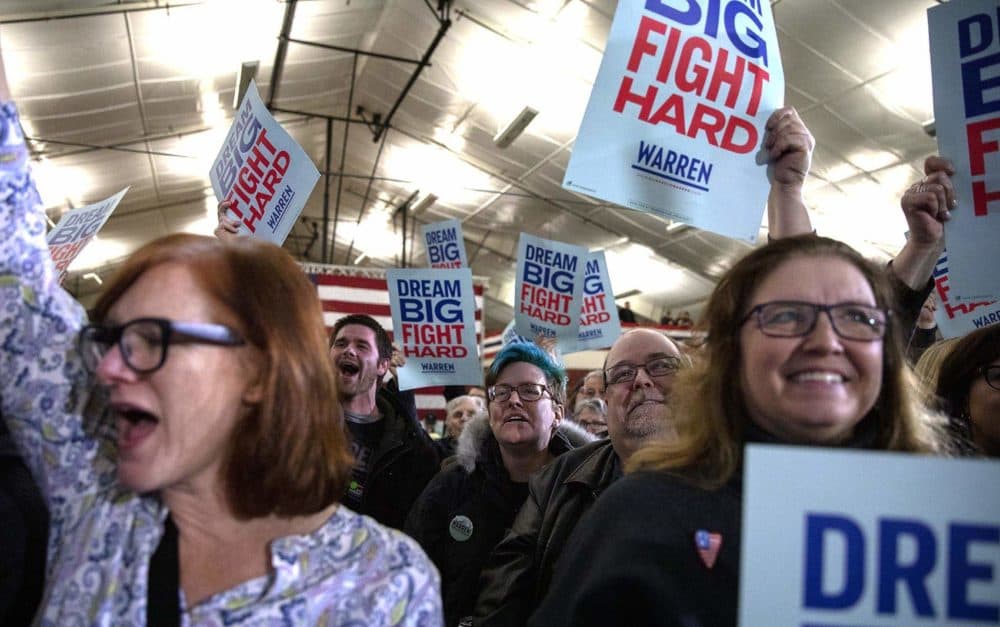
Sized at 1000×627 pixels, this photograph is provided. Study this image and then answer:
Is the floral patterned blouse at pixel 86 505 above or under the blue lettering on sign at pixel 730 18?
under

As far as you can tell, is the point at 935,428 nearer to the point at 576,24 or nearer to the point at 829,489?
the point at 829,489

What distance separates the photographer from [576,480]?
2266 mm

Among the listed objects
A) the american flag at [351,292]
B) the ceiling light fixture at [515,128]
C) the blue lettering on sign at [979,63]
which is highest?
the ceiling light fixture at [515,128]

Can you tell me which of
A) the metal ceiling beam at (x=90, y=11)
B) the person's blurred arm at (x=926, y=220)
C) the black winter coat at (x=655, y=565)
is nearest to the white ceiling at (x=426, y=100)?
the metal ceiling beam at (x=90, y=11)

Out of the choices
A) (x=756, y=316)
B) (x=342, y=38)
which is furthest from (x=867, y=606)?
(x=342, y=38)

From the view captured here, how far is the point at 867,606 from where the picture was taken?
104 cm

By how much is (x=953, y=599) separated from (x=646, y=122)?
4.71 feet

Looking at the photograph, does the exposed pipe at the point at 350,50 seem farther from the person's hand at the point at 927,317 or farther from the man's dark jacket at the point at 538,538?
the man's dark jacket at the point at 538,538

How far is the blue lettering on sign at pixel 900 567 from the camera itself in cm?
103

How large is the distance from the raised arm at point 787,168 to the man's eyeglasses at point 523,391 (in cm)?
116

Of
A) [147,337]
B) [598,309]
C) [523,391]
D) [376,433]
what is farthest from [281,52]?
[147,337]

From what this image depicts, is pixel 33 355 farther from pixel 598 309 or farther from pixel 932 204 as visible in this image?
pixel 598 309

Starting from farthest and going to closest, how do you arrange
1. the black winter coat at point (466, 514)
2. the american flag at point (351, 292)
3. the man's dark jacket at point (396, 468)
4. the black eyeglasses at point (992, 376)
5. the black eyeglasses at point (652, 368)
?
the american flag at point (351, 292) → the man's dark jacket at point (396, 468) → the black winter coat at point (466, 514) → the black eyeglasses at point (652, 368) → the black eyeglasses at point (992, 376)

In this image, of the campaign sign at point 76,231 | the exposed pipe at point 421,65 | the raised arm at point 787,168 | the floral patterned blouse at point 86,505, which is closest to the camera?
the floral patterned blouse at point 86,505
